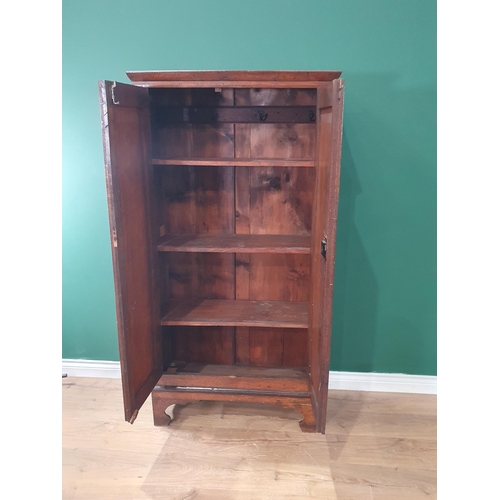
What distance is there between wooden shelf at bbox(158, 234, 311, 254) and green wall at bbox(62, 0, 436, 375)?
0.34 metres

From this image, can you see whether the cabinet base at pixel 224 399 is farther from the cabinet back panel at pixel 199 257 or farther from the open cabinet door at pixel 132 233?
the cabinet back panel at pixel 199 257

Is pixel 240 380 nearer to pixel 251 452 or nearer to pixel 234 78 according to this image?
pixel 251 452

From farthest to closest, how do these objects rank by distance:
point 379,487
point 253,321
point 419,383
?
1. point 419,383
2. point 253,321
3. point 379,487

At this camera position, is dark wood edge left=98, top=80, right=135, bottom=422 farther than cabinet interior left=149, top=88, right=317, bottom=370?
No

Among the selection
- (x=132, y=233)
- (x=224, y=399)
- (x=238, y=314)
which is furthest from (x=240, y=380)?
(x=132, y=233)

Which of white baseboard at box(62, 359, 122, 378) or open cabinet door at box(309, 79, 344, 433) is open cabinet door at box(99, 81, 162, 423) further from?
open cabinet door at box(309, 79, 344, 433)

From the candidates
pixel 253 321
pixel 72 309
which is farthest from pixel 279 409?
pixel 72 309

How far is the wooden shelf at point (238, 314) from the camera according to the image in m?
2.00

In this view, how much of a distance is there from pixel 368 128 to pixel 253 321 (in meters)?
1.09

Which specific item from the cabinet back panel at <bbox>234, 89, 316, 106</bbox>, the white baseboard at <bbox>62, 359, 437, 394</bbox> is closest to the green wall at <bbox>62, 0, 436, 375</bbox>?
the white baseboard at <bbox>62, 359, 437, 394</bbox>

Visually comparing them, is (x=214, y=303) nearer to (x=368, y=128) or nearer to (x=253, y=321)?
(x=253, y=321)

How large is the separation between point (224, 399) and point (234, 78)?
144 cm

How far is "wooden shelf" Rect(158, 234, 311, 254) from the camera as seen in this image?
1922 millimetres

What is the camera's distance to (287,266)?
2211mm
